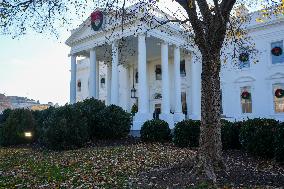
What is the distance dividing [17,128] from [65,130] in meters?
5.03

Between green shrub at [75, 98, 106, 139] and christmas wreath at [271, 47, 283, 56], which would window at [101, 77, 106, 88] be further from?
green shrub at [75, 98, 106, 139]

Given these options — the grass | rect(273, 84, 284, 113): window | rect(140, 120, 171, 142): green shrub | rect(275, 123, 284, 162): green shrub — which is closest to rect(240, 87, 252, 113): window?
rect(273, 84, 284, 113): window

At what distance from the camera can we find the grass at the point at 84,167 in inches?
320

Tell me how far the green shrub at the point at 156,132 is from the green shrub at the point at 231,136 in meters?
3.86

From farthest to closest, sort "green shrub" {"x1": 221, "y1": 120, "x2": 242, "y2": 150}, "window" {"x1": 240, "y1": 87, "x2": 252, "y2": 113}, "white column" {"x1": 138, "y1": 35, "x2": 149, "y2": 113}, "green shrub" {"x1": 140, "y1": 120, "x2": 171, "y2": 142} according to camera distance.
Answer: "window" {"x1": 240, "y1": 87, "x2": 252, "y2": 113}
"white column" {"x1": 138, "y1": 35, "x2": 149, "y2": 113}
"green shrub" {"x1": 140, "y1": 120, "x2": 171, "y2": 142}
"green shrub" {"x1": 221, "y1": 120, "x2": 242, "y2": 150}

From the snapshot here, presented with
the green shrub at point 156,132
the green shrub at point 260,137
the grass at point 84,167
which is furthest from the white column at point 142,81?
the green shrub at point 260,137

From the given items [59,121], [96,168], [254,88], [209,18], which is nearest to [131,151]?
[96,168]

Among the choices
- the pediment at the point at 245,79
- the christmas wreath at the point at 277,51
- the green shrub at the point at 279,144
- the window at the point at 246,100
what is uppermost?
the christmas wreath at the point at 277,51

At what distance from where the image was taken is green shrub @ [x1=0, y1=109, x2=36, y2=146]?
18266 millimetres

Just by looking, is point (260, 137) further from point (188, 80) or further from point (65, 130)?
point (188, 80)

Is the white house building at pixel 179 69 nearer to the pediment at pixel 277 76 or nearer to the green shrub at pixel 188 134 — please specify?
the pediment at pixel 277 76

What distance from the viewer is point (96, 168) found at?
9.89m

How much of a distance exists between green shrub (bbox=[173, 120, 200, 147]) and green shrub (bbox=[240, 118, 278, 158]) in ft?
9.25

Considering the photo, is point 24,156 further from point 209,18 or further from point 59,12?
point 209,18
